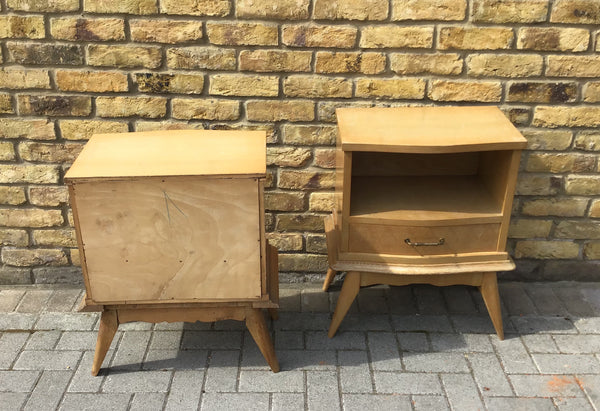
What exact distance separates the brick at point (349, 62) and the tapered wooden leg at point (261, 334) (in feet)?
4.10

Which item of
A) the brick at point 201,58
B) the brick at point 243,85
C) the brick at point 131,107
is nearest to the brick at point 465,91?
the brick at point 243,85

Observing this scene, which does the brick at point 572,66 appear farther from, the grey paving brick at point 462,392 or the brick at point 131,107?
the brick at point 131,107

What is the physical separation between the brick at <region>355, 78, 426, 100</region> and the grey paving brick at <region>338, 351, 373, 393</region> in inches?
51.4

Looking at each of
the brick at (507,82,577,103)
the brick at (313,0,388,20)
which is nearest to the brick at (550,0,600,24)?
the brick at (507,82,577,103)

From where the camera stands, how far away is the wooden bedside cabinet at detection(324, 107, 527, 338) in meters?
2.66

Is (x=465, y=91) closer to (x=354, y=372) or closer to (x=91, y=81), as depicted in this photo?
(x=354, y=372)

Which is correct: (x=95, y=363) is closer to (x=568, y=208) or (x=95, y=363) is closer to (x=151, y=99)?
(x=151, y=99)

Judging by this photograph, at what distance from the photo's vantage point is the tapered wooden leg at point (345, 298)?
2.91 metres

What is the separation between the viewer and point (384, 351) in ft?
9.75

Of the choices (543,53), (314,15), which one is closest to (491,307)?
(543,53)

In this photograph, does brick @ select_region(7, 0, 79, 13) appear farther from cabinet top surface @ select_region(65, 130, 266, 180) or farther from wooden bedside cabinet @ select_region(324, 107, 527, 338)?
wooden bedside cabinet @ select_region(324, 107, 527, 338)

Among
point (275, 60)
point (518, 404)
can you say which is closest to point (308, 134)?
point (275, 60)

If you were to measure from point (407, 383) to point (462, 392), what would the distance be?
0.81 ft

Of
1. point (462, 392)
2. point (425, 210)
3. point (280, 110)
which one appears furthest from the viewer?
point (280, 110)
